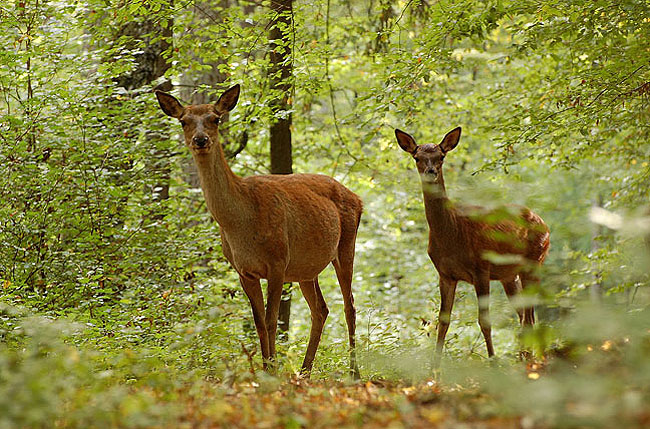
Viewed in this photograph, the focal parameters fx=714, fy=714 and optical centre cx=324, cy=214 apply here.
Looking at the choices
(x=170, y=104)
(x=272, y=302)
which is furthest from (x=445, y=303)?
(x=170, y=104)

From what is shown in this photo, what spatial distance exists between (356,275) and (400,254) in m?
2.41

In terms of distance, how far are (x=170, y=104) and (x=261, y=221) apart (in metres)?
1.49

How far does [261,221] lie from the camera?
691 cm

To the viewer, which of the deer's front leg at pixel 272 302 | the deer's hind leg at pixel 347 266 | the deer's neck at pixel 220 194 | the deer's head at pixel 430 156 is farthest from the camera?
the deer's hind leg at pixel 347 266

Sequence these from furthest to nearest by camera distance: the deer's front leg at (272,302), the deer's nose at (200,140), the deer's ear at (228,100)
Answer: the deer's ear at (228,100) → the deer's front leg at (272,302) → the deer's nose at (200,140)

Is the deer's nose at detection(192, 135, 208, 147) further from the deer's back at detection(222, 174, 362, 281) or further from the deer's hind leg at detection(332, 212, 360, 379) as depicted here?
the deer's hind leg at detection(332, 212, 360, 379)

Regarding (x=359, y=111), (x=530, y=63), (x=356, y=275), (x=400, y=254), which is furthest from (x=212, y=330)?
(x=400, y=254)

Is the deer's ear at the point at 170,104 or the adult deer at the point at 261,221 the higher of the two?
the deer's ear at the point at 170,104

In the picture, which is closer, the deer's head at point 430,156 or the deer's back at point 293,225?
the deer's back at point 293,225

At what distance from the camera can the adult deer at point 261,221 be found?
6793 millimetres

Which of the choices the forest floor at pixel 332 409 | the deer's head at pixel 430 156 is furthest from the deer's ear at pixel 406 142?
the forest floor at pixel 332 409

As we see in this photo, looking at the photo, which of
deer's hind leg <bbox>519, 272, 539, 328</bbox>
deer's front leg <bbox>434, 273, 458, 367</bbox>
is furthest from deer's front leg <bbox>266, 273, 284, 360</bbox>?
deer's hind leg <bbox>519, 272, 539, 328</bbox>

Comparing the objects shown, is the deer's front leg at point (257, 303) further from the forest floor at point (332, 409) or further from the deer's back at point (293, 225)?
the forest floor at point (332, 409)

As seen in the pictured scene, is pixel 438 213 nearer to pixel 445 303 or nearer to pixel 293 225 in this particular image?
pixel 445 303
